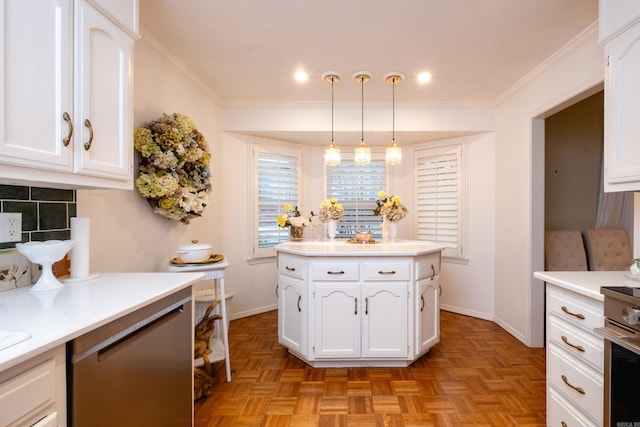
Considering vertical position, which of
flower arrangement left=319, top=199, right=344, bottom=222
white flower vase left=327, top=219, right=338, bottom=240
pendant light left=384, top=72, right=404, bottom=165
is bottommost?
white flower vase left=327, top=219, right=338, bottom=240

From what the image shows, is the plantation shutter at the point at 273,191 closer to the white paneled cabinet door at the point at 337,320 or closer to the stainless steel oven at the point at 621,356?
the white paneled cabinet door at the point at 337,320

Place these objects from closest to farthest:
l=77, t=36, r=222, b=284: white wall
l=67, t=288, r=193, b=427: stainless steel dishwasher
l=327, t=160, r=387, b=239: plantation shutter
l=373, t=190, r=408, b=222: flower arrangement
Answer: l=67, t=288, r=193, b=427: stainless steel dishwasher → l=77, t=36, r=222, b=284: white wall → l=373, t=190, r=408, b=222: flower arrangement → l=327, t=160, r=387, b=239: plantation shutter

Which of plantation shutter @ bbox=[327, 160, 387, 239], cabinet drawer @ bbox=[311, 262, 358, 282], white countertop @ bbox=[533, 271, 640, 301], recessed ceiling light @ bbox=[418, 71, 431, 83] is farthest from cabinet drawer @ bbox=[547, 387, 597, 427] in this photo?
plantation shutter @ bbox=[327, 160, 387, 239]

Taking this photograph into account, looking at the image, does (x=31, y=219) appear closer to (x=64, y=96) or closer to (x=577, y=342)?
(x=64, y=96)

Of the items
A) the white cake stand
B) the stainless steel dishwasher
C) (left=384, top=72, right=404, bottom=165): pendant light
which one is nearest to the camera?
the stainless steel dishwasher

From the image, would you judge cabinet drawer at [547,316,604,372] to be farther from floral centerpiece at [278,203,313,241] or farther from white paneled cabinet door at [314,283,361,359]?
floral centerpiece at [278,203,313,241]

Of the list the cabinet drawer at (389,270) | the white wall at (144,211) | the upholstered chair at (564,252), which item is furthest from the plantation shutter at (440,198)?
the white wall at (144,211)

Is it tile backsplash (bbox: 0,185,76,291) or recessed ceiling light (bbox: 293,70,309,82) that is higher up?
recessed ceiling light (bbox: 293,70,309,82)

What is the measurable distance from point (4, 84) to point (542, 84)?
3.51 meters

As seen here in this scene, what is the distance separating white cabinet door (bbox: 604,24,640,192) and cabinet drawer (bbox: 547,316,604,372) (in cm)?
73

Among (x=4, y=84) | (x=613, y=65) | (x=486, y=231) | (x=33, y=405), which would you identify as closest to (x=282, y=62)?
(x=4, y=84)

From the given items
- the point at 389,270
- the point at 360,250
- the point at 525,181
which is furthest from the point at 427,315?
the point at 525,181

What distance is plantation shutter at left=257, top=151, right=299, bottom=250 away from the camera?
12.6ft

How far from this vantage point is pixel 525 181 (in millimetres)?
2943
